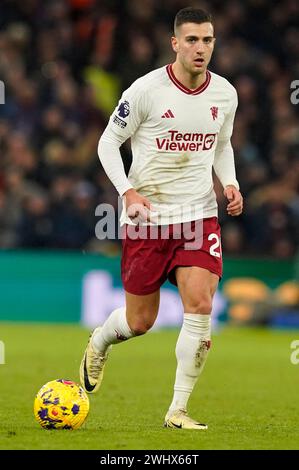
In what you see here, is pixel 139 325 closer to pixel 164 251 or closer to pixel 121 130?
pixel 164 251

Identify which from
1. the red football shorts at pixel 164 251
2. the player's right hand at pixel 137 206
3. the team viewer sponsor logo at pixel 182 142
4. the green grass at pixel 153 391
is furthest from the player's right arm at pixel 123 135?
the green grass at pixel 153 391

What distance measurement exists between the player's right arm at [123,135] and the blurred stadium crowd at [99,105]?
29.1 feet

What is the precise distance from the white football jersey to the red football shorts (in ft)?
0.28

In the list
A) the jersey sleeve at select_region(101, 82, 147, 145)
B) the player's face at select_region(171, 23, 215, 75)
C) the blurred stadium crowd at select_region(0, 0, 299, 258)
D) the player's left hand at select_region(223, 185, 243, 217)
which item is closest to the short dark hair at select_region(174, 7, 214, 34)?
the player's face at select_region(171, 23, 215, 75)

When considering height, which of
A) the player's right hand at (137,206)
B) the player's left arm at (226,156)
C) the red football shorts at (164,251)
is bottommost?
the red football shorts at (164,251)

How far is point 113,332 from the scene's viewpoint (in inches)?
317

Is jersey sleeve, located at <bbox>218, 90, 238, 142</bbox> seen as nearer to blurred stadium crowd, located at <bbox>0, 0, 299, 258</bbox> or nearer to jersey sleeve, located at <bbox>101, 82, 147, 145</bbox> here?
jersey sleeve, located at <bbox>101, 82, 147, 145</bbox>

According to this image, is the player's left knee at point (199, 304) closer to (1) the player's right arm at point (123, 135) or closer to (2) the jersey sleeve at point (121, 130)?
(1) the player's right arm at point (123, 135)

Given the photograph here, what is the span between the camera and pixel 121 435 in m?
6.66

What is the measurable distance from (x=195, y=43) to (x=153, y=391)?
3.35 m

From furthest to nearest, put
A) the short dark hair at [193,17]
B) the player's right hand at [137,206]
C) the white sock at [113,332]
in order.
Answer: the white sock at [113,332] < the short dark hair at [193,17] < the player's right hand at [137,206]

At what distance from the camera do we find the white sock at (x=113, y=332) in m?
7.89

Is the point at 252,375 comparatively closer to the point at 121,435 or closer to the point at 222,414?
the point at 222,414

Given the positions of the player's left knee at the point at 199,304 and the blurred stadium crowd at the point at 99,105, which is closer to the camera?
the player's left knee at the point at 199,304
